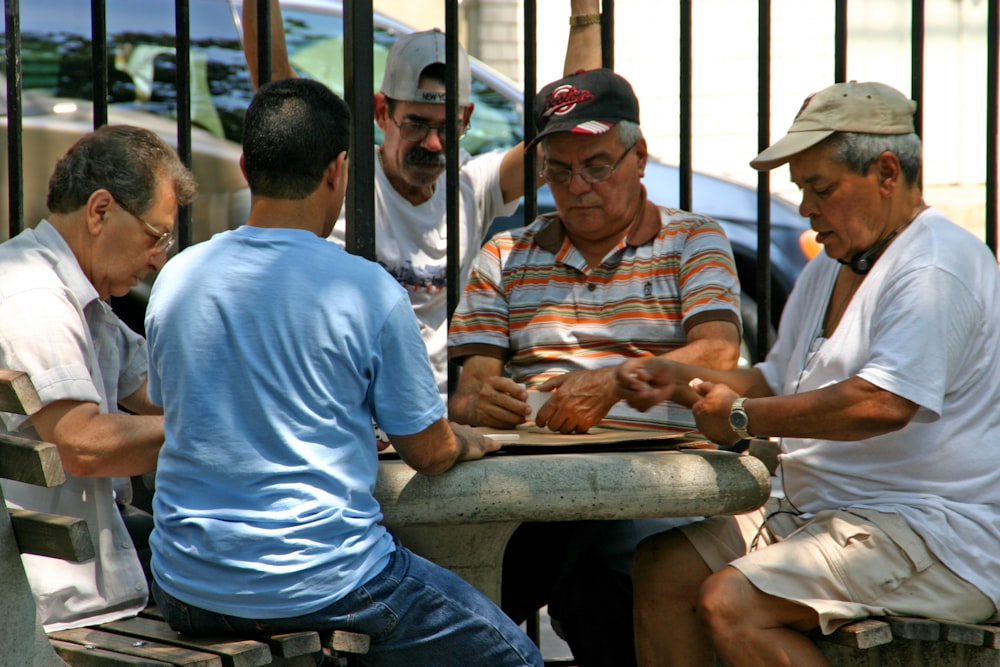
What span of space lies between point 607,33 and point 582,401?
963 millimetres

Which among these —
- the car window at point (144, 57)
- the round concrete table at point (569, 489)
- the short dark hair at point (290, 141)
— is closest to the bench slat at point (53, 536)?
the round concrete table at point (569, 489)

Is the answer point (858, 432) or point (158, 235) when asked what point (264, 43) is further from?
point (858, 432)

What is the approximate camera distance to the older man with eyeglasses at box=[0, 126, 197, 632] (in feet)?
7.93

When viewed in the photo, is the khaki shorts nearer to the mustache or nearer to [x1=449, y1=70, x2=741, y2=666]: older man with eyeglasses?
[x1=449, y1=70, x2=741, y2=666]: older man with eyeglasses

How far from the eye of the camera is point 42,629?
2113 millimetres

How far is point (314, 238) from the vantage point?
2.33m

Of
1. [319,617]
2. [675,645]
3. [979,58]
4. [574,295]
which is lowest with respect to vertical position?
[675,645]

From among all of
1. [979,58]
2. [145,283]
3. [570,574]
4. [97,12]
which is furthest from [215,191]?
[979,58]

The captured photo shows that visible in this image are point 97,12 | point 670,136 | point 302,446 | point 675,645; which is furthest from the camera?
point 670,136

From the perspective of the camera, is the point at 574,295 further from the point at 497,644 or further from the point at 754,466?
the point at 497,644

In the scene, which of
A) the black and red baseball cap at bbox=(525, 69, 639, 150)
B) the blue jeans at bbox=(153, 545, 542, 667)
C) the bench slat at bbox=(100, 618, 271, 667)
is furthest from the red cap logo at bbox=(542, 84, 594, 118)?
the bench slat at bbox=(100, 618, 271, 667)

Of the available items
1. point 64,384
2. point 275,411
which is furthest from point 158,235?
point 275,411

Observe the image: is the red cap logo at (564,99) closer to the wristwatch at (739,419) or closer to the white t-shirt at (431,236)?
the white t-shirt at (431,236)

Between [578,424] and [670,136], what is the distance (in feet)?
30.3
